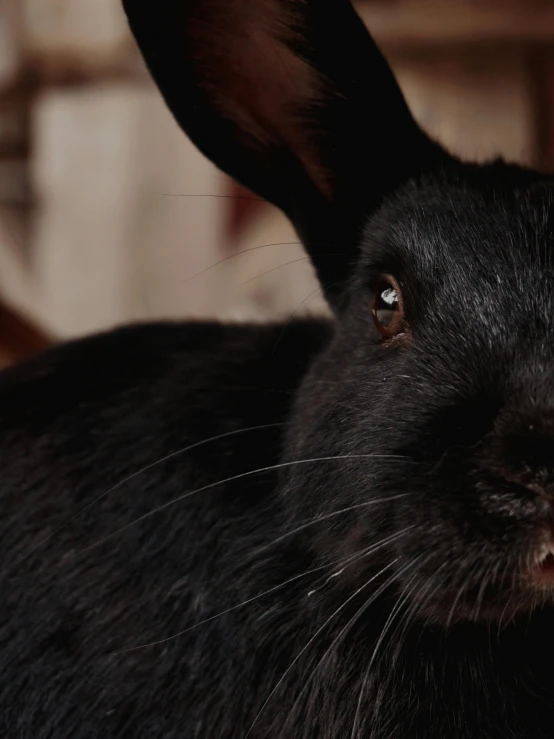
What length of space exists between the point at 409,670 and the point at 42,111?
11.7 feet

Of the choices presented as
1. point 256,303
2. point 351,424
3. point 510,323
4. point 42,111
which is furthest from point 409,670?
point 42,111

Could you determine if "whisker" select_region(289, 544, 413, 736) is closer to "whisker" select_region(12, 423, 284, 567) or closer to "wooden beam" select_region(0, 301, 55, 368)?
"whisker" select_region(12, 423, 284, 567)

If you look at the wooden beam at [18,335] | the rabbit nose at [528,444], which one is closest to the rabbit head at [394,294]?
the rabbit nose at [528,444]

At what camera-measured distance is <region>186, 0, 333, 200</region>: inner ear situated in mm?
1757

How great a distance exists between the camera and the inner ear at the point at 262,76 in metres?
1.76

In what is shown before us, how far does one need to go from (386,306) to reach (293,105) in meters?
0.41

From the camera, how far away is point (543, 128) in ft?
13.4

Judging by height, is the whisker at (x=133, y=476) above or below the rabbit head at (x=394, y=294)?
below

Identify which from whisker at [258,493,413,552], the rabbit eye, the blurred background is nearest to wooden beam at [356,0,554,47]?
the blurred background

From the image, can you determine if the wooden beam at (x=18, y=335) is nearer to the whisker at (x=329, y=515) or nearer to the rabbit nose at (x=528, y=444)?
the whisker at (x=329, y=515)

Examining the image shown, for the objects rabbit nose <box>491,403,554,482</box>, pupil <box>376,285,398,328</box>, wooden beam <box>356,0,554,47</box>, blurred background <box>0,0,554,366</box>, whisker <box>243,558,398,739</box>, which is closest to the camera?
rabbit nose <box>491,403,554,482</box>

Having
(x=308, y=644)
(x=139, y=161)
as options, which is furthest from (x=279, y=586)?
(x=139, y=161)

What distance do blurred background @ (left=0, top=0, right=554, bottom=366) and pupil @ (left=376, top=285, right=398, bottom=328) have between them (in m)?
2.09

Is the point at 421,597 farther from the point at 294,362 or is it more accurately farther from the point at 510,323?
the point at 294,362
